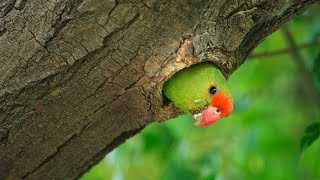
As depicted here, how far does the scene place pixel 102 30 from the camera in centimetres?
141

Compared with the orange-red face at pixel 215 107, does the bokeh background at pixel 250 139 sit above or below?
above

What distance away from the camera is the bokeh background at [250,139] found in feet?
9.73

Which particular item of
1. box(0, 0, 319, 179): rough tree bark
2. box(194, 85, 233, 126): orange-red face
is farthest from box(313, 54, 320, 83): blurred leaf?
box(194, 85, 233, 126): orange-red face

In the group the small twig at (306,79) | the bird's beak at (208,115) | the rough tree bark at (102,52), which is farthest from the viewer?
the small twig at (306,79)

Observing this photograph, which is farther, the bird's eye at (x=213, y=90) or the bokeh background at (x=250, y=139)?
the bokeh background at (x=250, y=139)

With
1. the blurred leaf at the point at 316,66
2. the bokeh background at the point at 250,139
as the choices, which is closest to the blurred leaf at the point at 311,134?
the blurred leaf at the point at 316,66

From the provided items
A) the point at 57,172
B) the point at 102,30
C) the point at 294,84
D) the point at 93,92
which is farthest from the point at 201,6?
the point at 294,84

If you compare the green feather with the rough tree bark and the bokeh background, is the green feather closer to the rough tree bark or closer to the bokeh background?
the rough tree bark

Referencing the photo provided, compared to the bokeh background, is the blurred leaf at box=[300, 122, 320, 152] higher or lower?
lower

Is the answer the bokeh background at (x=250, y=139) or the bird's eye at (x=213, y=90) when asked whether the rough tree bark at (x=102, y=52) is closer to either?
the bird's eye at (x=213, y=90)

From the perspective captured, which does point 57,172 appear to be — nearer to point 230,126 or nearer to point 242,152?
point 242,152

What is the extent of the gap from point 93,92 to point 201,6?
0.36 metres

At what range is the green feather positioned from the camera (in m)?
1.50

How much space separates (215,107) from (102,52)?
34 centimetres
